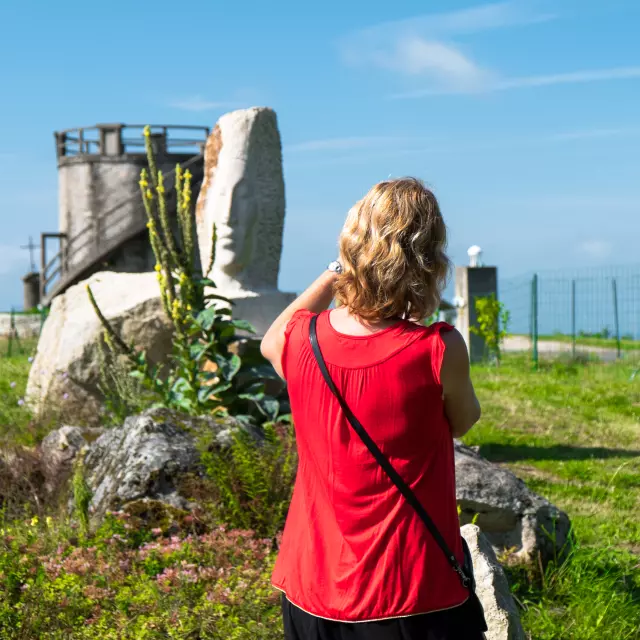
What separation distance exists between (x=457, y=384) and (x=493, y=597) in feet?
4.80

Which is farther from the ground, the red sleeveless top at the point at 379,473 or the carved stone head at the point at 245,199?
the carved stone head at the point at 245,199

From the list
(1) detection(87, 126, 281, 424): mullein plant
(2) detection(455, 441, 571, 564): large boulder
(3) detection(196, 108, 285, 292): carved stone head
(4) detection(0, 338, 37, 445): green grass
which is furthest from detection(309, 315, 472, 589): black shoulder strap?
(3) detection(196, 108, 285, 292): carved stone head

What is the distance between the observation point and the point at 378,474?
87.3 inches

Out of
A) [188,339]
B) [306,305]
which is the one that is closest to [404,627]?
[306,305]

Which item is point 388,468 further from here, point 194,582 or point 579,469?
point 579,469

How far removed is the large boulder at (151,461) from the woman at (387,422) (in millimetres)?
2637

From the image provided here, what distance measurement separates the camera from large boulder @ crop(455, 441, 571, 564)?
4.56 m

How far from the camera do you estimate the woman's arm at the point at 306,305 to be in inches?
95.7

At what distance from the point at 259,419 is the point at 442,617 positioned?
15.6ft

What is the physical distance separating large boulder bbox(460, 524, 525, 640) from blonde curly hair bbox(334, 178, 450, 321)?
1.52 metres

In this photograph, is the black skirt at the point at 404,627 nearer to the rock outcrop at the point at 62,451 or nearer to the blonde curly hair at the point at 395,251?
the blonde curly hair at the point at 395,251

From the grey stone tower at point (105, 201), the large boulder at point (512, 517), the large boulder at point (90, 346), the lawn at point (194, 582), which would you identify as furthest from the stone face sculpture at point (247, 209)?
the grey stone tower at point (105, 201)

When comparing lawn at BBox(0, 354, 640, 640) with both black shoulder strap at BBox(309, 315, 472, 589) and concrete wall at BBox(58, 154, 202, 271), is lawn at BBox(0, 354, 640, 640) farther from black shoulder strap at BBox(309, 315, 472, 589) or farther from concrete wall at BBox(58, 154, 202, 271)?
concrete wall at BBox(58, 154, 202, 271)

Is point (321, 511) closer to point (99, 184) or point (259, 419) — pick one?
point (259, 419)
